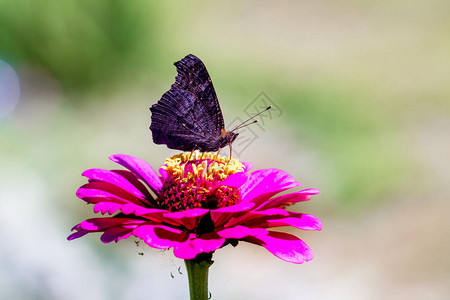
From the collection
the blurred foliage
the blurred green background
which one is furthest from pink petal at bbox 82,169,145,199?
the blurred foliage

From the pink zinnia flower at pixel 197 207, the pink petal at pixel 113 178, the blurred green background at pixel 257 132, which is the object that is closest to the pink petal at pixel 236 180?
the pink zinnia flower at pixel 197 207

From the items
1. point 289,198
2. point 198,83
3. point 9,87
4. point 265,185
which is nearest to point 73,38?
point 9,87

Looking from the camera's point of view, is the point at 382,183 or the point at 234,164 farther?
the point at 382,183

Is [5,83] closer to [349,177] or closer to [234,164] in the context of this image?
[349,177]

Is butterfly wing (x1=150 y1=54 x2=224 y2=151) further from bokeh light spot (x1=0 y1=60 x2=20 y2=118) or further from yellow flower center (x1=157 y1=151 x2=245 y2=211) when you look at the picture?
bokeh light spot (x1=0 y1=60 x2=20 y2=118)

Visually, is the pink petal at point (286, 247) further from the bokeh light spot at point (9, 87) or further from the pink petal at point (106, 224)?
the bokeh light spot at point (9, 87)

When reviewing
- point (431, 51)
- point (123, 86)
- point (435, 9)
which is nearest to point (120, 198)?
point (123, 86)

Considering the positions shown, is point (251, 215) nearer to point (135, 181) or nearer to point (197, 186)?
point (197, 186)
